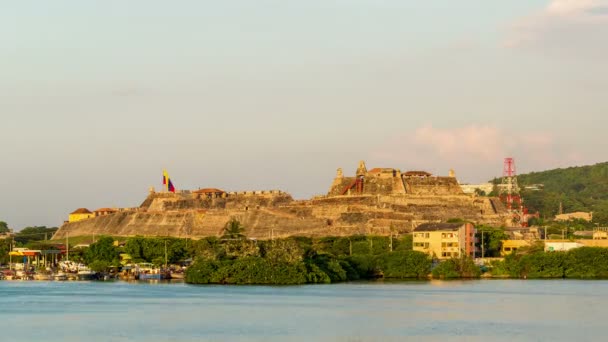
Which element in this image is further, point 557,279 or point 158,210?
point 158,210

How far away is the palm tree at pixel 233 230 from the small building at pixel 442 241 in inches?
525

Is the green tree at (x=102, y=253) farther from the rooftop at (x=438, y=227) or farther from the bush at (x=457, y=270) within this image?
the bush at (x=457, y=270)

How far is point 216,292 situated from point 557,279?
22.2m

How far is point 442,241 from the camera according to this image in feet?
279

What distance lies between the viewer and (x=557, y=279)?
3014 inches

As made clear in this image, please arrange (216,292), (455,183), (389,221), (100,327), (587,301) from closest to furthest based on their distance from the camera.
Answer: (100,327) → (587,301) → (216,292) → (389,221) → (455,183)

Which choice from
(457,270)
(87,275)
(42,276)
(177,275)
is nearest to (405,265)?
(457,270)

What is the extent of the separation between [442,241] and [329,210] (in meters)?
19.9

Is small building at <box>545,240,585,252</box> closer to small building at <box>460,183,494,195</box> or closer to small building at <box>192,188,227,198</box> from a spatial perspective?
small building at <box>192,188,227,198</box>

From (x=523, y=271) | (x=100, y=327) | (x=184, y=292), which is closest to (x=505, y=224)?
(x=523, y=271)

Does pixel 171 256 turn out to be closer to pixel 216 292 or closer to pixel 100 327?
pixel 216 292

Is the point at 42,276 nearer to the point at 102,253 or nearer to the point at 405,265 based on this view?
the point at 102,253

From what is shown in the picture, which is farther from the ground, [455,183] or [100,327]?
[455,183]

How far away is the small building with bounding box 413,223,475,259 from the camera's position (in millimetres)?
84562
